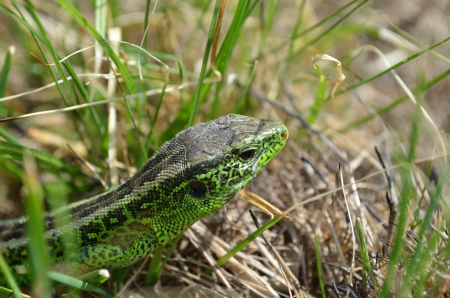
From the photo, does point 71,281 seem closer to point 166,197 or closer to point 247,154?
point 166,197

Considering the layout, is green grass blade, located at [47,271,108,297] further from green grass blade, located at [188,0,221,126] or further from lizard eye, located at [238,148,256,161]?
green grass blade, located at [188,0,221,126]

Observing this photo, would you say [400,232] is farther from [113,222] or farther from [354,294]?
[113,222]

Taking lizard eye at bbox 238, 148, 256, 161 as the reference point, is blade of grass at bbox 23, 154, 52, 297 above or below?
above

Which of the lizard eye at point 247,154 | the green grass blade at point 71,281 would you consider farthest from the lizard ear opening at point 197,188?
the green grass blade at point 71,281

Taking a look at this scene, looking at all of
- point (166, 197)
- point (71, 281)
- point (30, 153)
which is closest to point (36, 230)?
point (71, 281)

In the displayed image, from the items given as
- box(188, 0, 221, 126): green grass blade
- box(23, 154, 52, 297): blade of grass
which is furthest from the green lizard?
box(23, 154, 52, 297): blade of grass

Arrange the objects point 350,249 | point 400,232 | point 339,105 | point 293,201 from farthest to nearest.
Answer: point 339,105 → point 293,201 → point 350,249 → point 400,232

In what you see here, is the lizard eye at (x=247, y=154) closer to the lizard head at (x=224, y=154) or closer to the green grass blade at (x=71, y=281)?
the lizard head at (x=224, y=154)

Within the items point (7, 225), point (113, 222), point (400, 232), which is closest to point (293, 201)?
point (113, 222)
